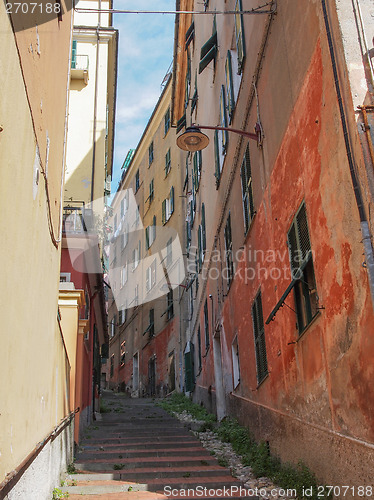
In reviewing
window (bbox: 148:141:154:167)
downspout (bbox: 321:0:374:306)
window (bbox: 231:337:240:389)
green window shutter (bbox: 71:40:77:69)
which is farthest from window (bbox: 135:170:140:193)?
downspout (bbox: 321:0:374:306)

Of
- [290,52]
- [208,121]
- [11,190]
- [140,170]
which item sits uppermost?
[140,170]

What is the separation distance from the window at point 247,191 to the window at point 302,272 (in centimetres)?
248

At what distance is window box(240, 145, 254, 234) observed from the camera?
895 cm

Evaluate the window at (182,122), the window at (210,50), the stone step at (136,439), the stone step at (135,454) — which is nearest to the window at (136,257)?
the window at (182,122)

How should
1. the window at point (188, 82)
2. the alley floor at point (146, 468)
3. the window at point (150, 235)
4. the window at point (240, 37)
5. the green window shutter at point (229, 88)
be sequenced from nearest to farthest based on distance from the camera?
the alley floor at point (146, 468)
the window at point (240, 37)
the green window shutter at point (229, 88)
the window at point (188, 82)
the window at point (150, 235)

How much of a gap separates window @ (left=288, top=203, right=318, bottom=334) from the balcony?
34.5 ft

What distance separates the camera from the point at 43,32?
16.3 ft

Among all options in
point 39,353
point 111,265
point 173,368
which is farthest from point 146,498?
point 111,265

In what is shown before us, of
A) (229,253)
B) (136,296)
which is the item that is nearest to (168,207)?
(136,296)

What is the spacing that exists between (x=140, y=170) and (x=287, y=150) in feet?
87.0

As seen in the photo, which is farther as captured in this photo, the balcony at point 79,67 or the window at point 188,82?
the window at point 188,82

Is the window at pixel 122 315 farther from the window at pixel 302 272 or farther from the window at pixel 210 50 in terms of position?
the window at pixel 302 272

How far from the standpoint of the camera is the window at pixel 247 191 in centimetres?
895

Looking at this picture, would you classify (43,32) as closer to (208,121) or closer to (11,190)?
(11,190)
